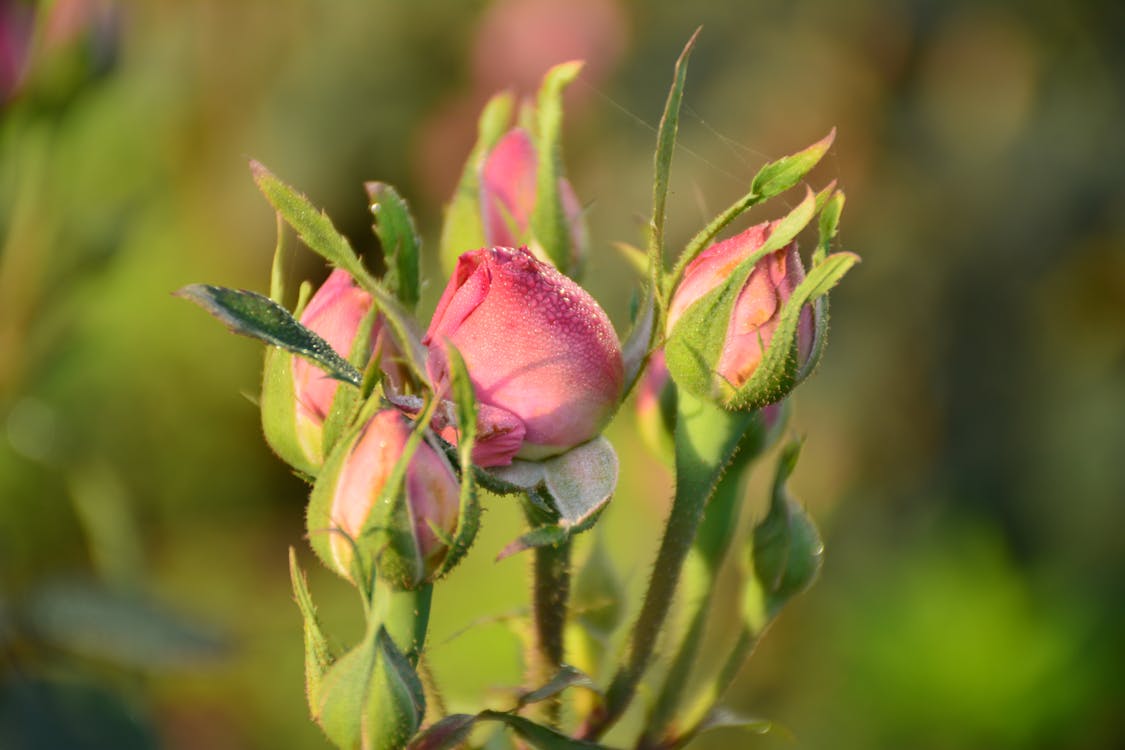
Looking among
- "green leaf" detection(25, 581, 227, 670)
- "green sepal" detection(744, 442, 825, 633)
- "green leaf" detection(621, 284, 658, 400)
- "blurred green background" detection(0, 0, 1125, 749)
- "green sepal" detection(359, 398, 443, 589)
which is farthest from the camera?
"blurred green background" detection(0, 0, 1125, 749)

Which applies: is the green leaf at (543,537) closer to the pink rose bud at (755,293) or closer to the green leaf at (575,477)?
the green leaf at (575,477)

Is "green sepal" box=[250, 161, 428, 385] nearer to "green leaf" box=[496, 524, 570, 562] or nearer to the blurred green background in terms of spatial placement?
"green leaf" box=[496, 524, 570, 562]

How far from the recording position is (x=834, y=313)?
2.42 meters

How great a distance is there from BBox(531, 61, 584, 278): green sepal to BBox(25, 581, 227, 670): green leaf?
66 centimetres

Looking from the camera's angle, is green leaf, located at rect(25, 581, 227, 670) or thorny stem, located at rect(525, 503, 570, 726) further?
green leaf, located at rect(25, 581, 227, 670)

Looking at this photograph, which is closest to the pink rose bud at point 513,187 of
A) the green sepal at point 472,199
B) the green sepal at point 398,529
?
the green sepal at point 472,199

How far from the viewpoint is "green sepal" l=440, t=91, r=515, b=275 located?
2.65 feet

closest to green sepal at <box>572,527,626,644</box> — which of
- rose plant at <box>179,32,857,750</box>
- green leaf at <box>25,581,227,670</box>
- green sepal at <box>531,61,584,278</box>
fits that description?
rose plant at <box>179,32,857,750</box>

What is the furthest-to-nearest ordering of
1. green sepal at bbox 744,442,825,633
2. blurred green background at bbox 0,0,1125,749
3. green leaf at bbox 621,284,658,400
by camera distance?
blurred green background at bbox 0,0,1125,749 < green sepal at bbox 744,442,825,633 < green leaf at bbox 621,284,658,400

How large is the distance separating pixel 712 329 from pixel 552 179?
0.52 feet

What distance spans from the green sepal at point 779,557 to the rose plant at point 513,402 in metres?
0.02

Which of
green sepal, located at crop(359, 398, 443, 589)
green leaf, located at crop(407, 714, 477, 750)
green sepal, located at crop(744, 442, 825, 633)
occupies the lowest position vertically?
green leaf, located at crop(407, 714, 477, 750)

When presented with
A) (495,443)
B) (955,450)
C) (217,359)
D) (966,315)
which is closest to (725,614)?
(955,450)

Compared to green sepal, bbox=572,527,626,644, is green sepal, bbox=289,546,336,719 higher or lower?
higher
